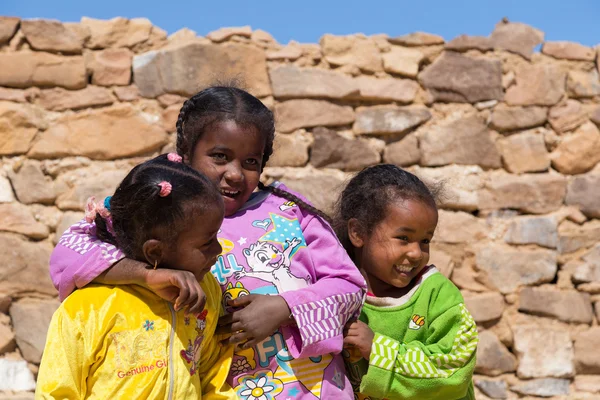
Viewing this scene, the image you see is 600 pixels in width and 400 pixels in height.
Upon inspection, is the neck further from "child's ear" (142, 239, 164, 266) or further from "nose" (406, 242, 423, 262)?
"child's ear" (142, 239, 164, 266)

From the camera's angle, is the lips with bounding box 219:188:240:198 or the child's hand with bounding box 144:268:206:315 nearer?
the child's hand with bounding box 144:268:206:315

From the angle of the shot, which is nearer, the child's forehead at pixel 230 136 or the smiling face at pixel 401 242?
the child's forehead at pixel 230 136

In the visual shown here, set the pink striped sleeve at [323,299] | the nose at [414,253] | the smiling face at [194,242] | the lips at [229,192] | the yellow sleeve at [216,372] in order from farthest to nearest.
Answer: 1. the nose at [414,253]
2. the lips at [229,192]
3. the pink striped sleeve at [323,299]
4. the yellow sleeve at [216,372]
5. the smiling face at [194,242]

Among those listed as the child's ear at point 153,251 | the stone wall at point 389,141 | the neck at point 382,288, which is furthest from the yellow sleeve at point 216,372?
the stone wall at point 389,141

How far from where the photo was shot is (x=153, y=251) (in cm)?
196

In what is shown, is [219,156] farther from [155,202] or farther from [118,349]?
[118,349]

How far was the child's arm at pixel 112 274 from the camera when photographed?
1.90 metres

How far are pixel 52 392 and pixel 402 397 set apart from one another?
3.48 ft

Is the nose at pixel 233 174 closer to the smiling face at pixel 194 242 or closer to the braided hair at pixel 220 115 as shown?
the braided hair at pixel 220 115

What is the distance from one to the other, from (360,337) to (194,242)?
68 centimetres

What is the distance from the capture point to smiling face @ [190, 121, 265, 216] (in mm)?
2271

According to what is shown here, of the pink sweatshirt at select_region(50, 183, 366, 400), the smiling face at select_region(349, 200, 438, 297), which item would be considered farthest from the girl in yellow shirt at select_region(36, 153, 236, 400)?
the smiling face at select_region(349, 200, 438, 297)

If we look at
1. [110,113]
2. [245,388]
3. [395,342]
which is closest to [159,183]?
[245,388]

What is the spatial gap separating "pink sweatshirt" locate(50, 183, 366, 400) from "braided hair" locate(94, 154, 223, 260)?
0.08 m
